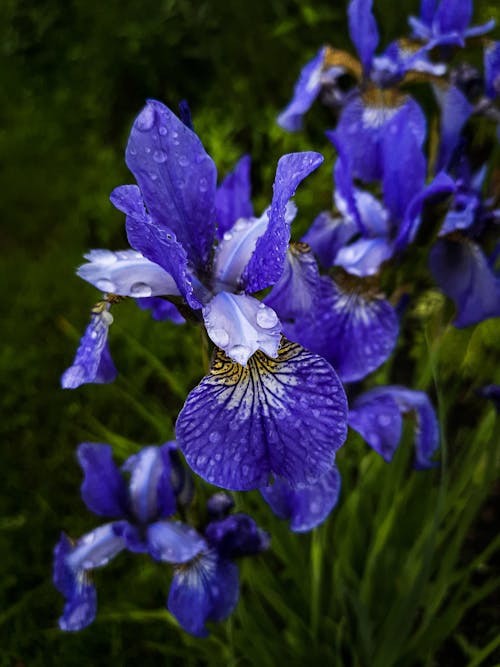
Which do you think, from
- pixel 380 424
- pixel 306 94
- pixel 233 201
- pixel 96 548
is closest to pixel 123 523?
pixel 96 548

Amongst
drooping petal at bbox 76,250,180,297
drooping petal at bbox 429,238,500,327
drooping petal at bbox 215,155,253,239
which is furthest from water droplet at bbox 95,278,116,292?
drooping petal at bbox 429,238,500,327

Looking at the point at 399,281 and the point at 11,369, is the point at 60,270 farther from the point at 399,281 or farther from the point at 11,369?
the point at 399,281

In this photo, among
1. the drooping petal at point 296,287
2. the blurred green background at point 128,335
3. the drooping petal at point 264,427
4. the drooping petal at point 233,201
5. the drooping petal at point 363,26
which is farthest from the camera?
the blurred green background at point 128,335

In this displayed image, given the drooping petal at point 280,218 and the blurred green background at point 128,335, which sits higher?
the drooping petal at point 280,218

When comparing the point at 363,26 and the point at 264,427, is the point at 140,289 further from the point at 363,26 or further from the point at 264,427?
the point at 363,26

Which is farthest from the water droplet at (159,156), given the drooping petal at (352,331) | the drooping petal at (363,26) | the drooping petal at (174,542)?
the drooping petal at (363,26)

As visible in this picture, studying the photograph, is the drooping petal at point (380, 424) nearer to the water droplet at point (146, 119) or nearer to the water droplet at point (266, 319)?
the water droplet at point (266, 319)

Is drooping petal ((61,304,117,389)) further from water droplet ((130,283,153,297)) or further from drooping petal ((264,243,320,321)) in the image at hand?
drooping petal ((264,243,320,321))
